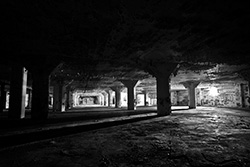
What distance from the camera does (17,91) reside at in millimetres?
8531

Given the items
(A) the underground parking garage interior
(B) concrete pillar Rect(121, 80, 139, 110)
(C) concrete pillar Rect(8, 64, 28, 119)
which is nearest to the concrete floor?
(A) the underground parking garage interior

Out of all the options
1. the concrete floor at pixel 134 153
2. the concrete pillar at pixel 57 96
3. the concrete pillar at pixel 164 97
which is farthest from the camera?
the concrete pillar at pixel 57 96

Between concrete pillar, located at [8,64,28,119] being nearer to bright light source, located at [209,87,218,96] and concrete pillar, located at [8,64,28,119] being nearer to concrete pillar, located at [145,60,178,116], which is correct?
concrete pillar, located at [145,60,178,116]

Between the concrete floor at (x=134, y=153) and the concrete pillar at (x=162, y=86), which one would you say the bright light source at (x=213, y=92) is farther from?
the concrete floor at (x=134, y=153)

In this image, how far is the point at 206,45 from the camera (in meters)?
6.35

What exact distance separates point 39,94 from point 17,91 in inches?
49.1

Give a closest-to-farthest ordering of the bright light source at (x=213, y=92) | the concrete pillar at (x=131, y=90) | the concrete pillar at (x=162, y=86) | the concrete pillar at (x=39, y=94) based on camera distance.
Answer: the concrete pillar at (x=39, y=94)
the concrete pillar at (x=162, y=86)
the concrete pillar at (x=131, y=90)
the bright light source at (x=213, y=92)

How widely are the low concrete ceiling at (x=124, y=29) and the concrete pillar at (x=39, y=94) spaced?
97cm

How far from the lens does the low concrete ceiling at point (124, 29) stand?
378cm

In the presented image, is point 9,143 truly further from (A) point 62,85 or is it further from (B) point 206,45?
(A) point 62,85

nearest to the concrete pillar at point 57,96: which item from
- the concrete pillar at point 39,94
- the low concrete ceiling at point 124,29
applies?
the concrete pillar at point 39,94

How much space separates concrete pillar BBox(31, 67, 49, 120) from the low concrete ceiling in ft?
3.17

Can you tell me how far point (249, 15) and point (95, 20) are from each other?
4.44 m

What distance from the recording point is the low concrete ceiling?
149 inches
